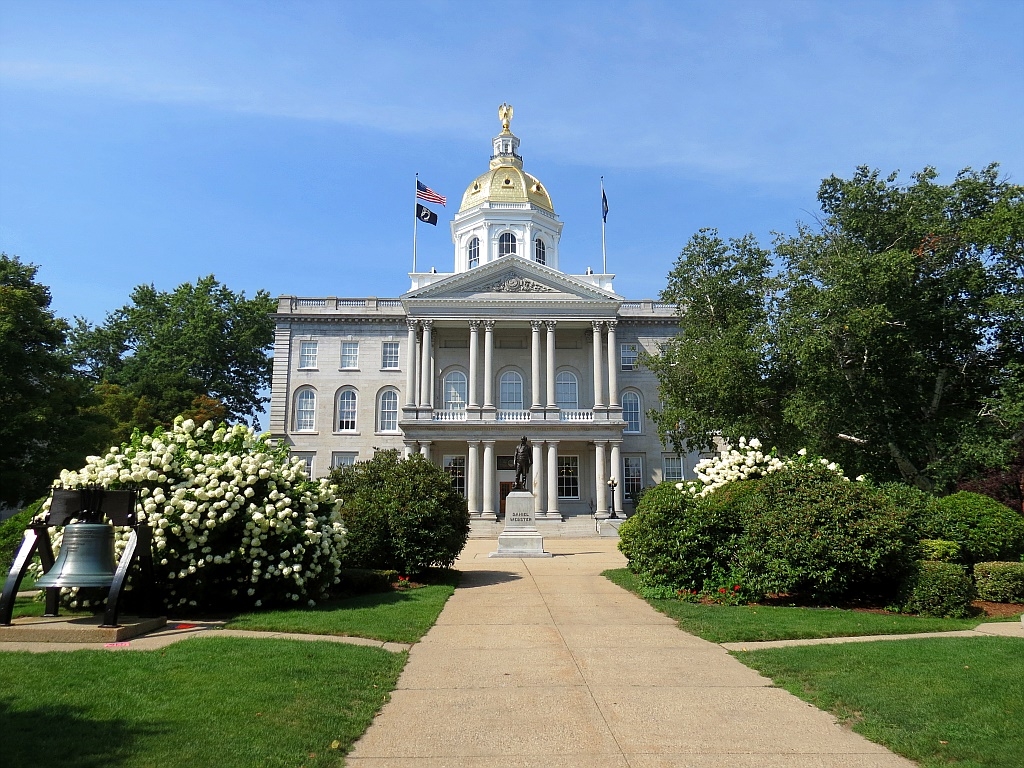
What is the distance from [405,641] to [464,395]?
39.5m

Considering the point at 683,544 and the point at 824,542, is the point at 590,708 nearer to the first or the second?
the point at 824,542

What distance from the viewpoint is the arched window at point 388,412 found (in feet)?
164

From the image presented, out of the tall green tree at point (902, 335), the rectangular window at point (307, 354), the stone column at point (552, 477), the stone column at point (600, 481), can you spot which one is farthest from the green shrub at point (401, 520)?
the rectangular window at point (307, 354)

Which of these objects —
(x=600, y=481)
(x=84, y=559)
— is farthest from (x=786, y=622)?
(x=600, y=481)

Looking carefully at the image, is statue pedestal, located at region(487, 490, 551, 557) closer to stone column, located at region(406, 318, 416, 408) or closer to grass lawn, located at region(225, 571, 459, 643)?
grass lawn, located at region(225, 571, 459, 643)

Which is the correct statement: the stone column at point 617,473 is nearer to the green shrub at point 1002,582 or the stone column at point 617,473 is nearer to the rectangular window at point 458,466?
the rectangular window at point 458,466

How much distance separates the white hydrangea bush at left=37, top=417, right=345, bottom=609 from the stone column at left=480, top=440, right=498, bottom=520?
99.2ft

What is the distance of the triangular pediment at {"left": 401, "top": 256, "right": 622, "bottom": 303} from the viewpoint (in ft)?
153

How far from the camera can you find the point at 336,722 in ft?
20.2

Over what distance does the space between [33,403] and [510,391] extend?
27.5 m

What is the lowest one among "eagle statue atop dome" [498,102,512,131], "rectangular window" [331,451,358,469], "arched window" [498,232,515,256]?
"rectangular window" [331,451,358,469]

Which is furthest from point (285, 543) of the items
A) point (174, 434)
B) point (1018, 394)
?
point (1018, 394)

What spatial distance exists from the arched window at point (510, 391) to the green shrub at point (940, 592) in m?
36.9

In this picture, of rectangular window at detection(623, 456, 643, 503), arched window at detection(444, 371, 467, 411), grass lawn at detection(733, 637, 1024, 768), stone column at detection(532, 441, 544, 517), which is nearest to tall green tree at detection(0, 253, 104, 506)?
arched window at detection(444, 371, 467, 411)
